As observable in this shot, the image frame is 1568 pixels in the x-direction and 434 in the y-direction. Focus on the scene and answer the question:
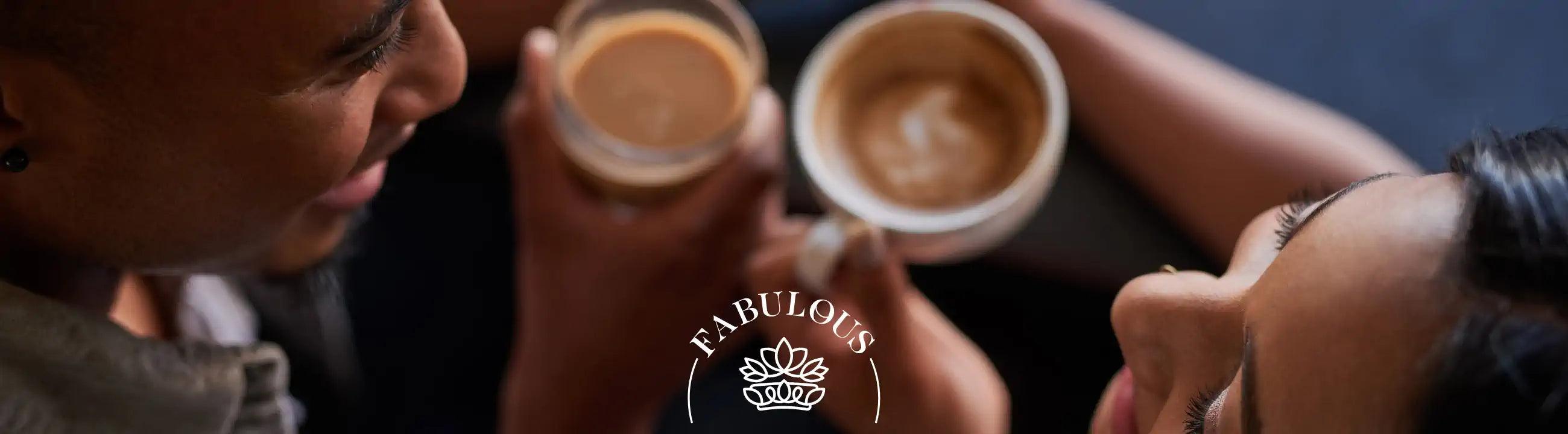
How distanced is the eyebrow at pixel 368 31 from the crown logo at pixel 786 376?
0.24 metres

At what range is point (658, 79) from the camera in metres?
0.70

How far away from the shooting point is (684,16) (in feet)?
2.25

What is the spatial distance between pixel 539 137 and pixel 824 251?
29 centimetres

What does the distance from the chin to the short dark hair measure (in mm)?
482

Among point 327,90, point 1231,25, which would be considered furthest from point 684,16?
point 1231,25

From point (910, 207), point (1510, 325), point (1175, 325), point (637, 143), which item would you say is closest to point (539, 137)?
point (637, 143)

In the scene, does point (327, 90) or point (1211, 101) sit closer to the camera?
point (327, 90)

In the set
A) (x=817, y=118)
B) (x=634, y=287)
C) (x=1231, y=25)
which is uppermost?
(x=1231, y=25)

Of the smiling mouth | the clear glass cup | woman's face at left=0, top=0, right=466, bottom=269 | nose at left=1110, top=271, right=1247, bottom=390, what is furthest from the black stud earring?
nose at left=1110, top=271, right=1247, bottom=390

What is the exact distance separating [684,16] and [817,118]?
11cm

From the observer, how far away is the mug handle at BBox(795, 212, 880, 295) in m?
0.55

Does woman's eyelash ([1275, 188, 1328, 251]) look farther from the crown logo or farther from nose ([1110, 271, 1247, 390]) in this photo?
the crown logo

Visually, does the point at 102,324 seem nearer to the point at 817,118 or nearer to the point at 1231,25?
the point at 817,118

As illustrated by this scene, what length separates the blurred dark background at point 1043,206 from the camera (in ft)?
2.34
